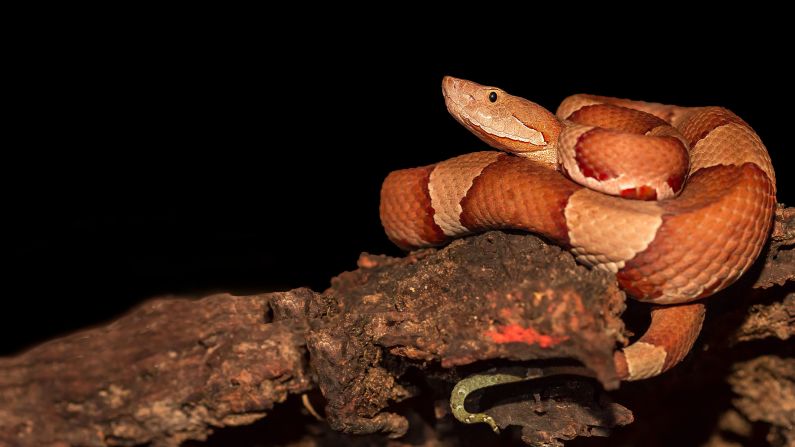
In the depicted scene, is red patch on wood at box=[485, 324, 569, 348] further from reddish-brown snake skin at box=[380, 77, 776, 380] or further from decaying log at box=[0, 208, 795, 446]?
reddish-brown snake skin at box=[380, 77, 776, 380]

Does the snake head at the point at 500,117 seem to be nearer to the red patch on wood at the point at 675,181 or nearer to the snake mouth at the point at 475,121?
the snake mouth at the point at 475,121

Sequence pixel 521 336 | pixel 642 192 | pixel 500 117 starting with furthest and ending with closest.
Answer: pixel 500 117 < pixel 642 192 < pixel 521 336

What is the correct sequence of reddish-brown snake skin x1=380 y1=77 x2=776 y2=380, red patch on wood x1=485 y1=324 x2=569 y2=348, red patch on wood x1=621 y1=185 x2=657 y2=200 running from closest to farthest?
red patch on wood x1=485 y1=324 x2=569 y2=348 → reddish-brown snake skin x1=380 y1=77 x2=776 y2=380 → red patch on wood x1=621 y1=185 x2=657 y2=200

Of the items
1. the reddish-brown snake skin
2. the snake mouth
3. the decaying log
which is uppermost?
the snake mouth

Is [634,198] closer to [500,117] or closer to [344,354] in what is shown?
[500,117]

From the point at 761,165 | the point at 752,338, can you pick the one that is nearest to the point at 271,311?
the point at 761,165

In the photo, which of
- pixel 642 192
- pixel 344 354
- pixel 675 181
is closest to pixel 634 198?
pixel 642 192

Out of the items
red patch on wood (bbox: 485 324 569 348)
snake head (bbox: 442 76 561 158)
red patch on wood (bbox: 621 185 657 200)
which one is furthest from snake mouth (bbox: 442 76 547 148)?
red patch on wood (bbox: 485 324 569 348)
